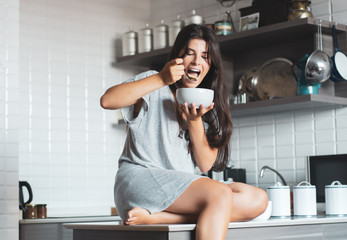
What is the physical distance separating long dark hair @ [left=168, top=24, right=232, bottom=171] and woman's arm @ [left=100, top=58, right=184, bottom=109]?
0.59ft

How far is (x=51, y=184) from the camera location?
3.43m

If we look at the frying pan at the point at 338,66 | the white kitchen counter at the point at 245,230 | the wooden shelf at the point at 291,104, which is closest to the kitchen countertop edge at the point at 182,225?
the white kitchen counter at the point at 245,230

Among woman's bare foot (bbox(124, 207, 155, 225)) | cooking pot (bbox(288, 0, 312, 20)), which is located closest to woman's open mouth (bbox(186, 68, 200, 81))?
woman's bare foot (bbox(124, 207, 155, 225))

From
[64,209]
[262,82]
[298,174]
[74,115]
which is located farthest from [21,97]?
[298,174]

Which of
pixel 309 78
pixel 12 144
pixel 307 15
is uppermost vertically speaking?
pixel 307 15

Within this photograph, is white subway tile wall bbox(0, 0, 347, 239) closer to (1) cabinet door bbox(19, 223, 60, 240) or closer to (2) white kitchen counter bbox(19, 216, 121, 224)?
(2) white kitchen counter bbox(19, 216, 121, 224)

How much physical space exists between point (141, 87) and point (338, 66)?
151 centimetres

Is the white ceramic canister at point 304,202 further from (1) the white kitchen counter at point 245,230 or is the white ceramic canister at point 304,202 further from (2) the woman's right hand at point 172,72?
(2) the woman's right hand at point 172,72

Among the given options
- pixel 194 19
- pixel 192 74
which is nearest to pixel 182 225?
pixel 192 74

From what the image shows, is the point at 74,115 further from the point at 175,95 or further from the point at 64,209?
the point at 175,95

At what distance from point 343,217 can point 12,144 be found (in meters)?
1.48

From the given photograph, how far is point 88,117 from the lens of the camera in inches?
143

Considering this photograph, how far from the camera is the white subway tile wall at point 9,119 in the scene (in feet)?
8.65

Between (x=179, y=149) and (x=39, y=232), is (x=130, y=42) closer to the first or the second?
(x=39, y=232)
